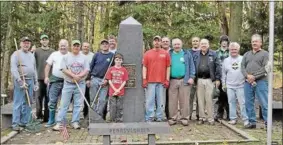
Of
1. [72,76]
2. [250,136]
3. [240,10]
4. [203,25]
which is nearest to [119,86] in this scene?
[72,76]

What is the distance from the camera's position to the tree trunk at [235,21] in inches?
583

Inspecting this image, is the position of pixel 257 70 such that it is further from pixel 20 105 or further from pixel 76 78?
pixel 20 105

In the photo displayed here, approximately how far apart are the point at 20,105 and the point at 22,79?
53 cm

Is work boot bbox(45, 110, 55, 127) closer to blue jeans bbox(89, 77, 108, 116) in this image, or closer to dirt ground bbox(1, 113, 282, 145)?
dirt ground bbox(1, 113, 282, 145)

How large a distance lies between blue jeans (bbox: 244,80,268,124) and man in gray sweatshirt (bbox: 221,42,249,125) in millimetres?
205

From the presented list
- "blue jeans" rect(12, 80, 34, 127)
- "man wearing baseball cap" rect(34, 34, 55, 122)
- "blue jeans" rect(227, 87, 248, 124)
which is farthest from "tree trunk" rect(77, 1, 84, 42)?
"blue jeans" rect(227, 87, 248, 124)

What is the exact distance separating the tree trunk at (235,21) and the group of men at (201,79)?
505cm

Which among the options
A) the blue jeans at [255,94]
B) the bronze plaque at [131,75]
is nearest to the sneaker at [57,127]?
the bronze plaque at [131,75]

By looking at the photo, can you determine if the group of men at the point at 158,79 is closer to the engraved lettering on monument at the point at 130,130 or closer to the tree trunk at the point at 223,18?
the engraved lettering on monument at the point at 130,130

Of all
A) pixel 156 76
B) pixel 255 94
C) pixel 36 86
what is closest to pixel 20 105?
pixel 36 86

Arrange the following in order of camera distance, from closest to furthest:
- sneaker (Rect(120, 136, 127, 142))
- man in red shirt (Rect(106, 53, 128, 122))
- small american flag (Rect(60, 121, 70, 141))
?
man in red shirt (Rect(106, 53, 128, 122)), sneaker (Rect(120, 136, 127, 142)), small american flag (Rect(60, 121, 70, 141))

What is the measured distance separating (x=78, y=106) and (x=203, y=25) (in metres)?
6.45

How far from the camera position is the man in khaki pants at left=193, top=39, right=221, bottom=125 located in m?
9.41

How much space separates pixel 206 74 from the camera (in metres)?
9.48
